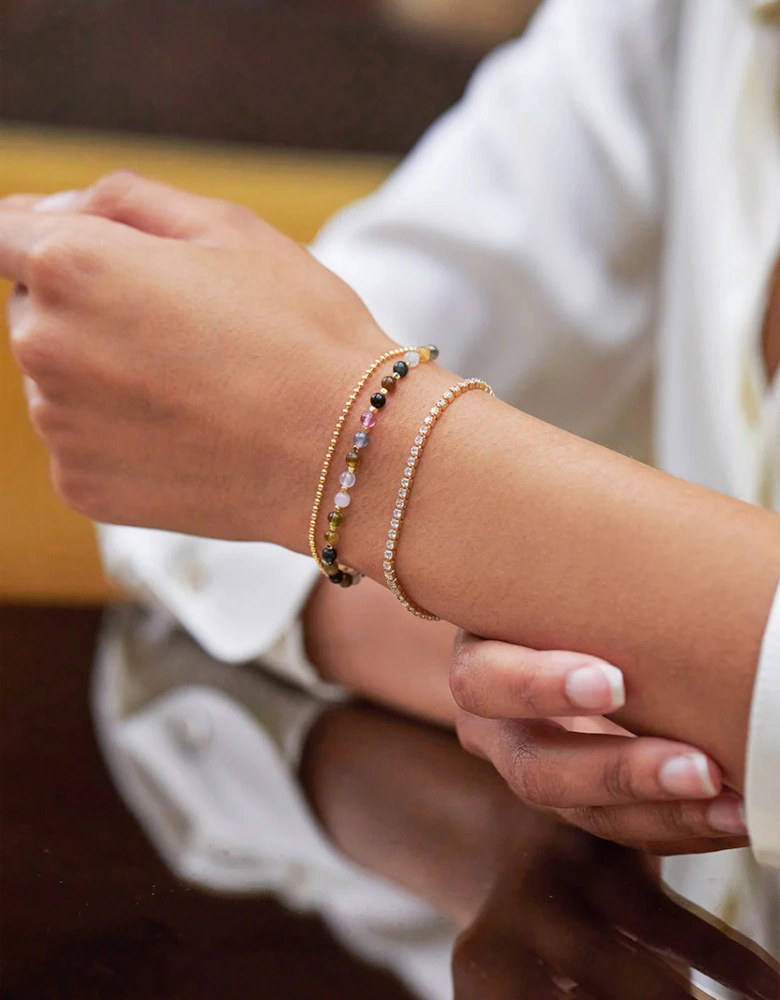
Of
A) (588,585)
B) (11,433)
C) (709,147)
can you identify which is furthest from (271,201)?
(588,585)

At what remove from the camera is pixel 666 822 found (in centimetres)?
28

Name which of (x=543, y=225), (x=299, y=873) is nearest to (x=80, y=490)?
(x=299, y=873)

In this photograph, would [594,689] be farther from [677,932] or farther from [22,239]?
[22,239]

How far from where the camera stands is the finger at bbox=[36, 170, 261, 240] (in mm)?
365

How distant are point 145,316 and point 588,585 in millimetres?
161

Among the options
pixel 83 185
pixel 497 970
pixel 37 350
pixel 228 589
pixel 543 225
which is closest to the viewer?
pixel 497 970

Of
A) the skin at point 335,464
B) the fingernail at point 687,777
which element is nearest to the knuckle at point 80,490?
the skin at point 335,464

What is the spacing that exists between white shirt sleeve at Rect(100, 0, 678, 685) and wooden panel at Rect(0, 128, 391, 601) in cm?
22

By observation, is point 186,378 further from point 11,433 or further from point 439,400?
point 11,433

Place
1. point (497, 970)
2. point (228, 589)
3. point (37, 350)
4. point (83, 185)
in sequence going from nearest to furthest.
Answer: point (497, 970) → point (37, 350) → point (228, 589) → point (83, 185)

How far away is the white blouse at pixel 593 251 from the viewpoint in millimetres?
513

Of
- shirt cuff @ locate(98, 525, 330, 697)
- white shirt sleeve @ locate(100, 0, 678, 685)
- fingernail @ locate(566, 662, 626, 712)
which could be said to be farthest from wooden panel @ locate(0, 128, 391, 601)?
fingernail @ locate(566, 662, 626, 712)

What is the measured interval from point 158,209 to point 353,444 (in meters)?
0.12

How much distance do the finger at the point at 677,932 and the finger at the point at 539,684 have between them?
56 mm
